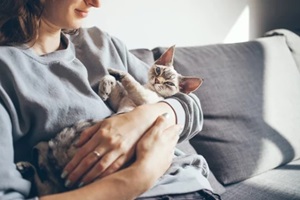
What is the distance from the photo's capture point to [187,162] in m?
0.87

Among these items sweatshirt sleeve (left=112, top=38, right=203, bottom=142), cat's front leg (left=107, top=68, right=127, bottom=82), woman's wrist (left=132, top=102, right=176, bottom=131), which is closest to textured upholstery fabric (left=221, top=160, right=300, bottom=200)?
sweatshirt sleeve (left=112, top=38, right=203, bottom=142)

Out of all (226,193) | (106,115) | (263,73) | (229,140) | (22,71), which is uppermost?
(22,71)

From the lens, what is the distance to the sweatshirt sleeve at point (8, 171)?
2.11 ft

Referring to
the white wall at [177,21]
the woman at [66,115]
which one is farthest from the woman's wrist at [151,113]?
the white wall at [177,21]

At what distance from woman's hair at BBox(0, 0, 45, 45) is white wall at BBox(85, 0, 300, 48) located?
490mm

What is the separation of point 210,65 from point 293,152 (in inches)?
19.9

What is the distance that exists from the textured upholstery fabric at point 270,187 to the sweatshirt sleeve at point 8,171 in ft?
2.34

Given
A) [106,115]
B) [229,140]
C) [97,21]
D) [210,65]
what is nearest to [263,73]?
[210,65]

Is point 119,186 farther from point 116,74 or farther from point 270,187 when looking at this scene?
point 270,187

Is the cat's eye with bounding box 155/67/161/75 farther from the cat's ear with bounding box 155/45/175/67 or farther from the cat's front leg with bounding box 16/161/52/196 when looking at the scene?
the cat's front leg with bounding box 16/161/52/196

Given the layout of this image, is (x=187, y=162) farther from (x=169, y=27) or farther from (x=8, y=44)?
(x=169, y=27)

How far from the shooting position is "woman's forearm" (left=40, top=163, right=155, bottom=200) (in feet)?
2.17

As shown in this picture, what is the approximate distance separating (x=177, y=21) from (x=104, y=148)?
3.56 feet

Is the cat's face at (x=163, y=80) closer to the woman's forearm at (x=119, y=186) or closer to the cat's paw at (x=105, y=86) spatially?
the cat's paw at (x=105, y=86)
